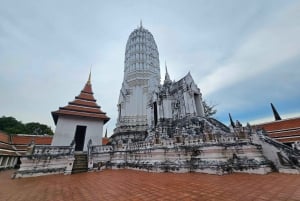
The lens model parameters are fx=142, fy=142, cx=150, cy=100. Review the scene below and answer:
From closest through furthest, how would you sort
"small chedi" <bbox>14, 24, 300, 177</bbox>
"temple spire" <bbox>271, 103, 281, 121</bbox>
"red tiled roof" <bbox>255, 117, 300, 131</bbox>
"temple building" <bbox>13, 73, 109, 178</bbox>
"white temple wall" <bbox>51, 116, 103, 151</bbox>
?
"small chedi" <bbox>14, 24, 300, 177</bbox>, "temple building" <bbox>13, 73, 109, 178</bbox>, "white temple wall" <bbox>51, 116, 103, 151</bbox>, "red tiled roof" <bbox>255, 117, 300, 131</bbox>, "temple spire" <bbox>271, 103, 281, 121</bbox>

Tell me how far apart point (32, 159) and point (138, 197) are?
9062 mm

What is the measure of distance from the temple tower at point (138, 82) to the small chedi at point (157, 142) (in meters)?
0.14

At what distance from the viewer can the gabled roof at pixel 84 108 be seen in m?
13.2

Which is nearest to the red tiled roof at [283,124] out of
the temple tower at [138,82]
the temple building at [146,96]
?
the temple building at [146,96]

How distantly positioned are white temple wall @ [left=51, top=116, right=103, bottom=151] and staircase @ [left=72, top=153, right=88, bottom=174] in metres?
2.12

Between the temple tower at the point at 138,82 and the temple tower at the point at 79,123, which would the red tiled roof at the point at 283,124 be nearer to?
the temple tower at the point at 138,82

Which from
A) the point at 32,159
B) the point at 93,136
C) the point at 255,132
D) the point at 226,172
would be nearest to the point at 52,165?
the point at 32,159

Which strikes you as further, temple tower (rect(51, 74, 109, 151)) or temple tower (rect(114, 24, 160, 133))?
temple tower (rect(114, 24, 160, 133))

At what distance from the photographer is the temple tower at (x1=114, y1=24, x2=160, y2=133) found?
1888 centimetres

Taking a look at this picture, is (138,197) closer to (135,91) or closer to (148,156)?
(148,156)

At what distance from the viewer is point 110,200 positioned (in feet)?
11.7

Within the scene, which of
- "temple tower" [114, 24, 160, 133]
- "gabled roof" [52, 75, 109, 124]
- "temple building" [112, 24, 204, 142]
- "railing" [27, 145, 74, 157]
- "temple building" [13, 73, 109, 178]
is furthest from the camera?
"temple tower" [114, 24, 160, 133]

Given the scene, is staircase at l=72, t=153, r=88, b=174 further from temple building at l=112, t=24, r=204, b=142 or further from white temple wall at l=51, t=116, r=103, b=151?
temple building at l=112, t=24, r=204, b=142

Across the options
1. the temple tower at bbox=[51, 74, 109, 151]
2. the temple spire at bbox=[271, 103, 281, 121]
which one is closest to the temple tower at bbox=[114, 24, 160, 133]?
the temple tower at bbox=[51, 74, 109, 151]
